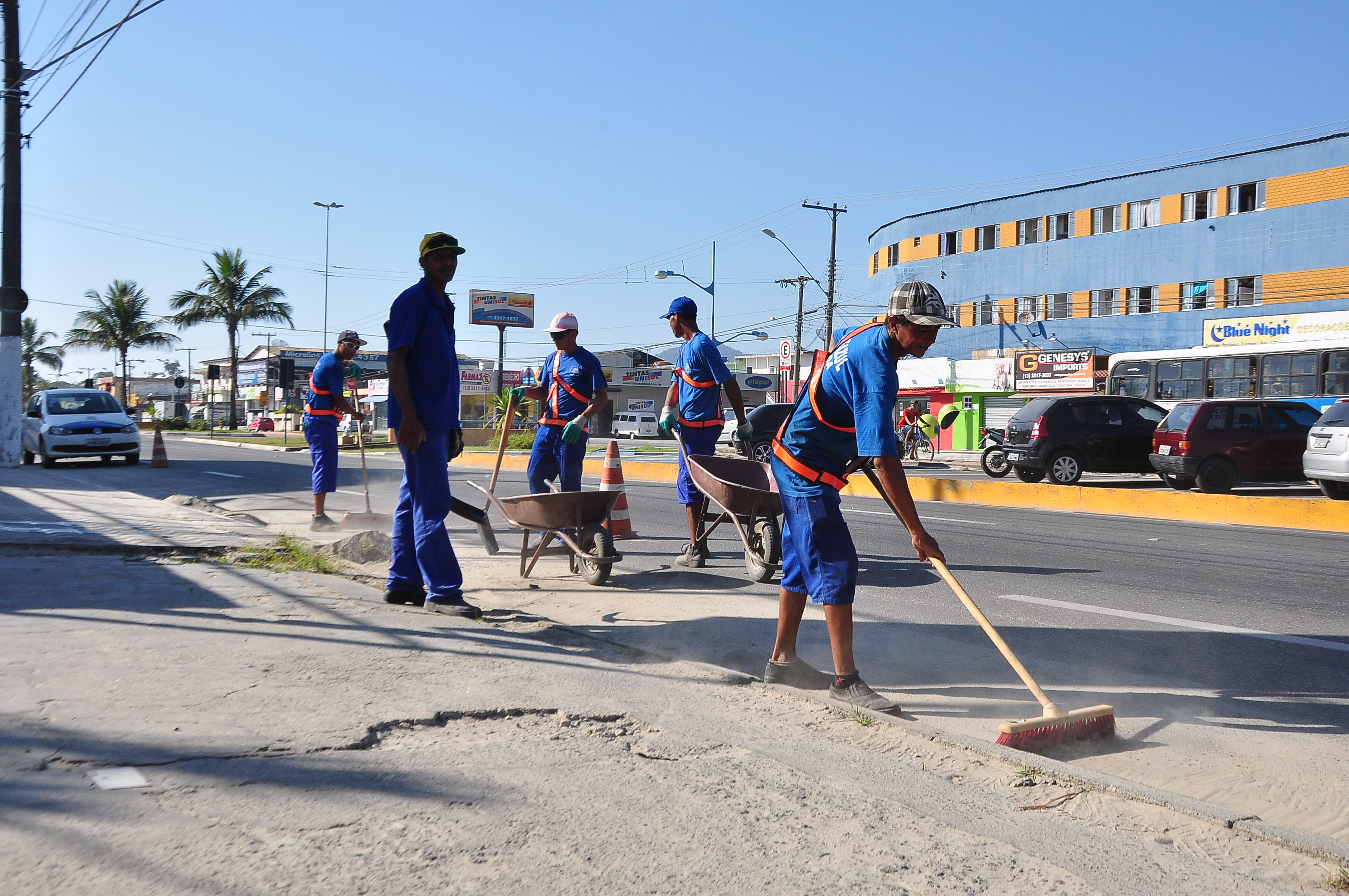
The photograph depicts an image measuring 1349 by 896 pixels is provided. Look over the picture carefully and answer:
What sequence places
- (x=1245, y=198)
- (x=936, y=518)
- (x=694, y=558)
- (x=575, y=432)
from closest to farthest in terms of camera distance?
(x=575, y=432)
(x=694, y=558)
(x=936, y=518)
(x=1245, y=198)

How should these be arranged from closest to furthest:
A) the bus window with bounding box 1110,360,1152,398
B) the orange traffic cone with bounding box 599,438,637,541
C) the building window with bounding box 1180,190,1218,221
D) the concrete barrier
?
the orange traffic cone with bounding box 599,438,637,541 → the concrete barrier → the bus window with bounding box 1110,360,1152,398 → the building window with bounding box 1180,190,1218,221

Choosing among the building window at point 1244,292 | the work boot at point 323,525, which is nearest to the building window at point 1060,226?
the building window at point 1244,292

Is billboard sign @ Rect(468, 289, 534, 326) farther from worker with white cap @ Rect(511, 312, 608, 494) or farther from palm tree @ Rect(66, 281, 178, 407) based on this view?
worker with white cap @ Rect(511, 312, 608, 494)

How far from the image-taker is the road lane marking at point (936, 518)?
38.4 ft

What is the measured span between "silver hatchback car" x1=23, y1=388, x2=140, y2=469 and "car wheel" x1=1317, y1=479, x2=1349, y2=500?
20.5 metres

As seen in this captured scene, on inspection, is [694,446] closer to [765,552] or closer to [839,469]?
[765,552]

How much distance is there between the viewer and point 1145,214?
4306 cm

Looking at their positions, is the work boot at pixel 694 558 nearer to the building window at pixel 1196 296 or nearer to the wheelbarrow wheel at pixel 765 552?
the wheelbarrow wheel at pixel 765 552

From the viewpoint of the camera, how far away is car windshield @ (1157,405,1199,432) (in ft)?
57.2

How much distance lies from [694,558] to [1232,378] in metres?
19.5

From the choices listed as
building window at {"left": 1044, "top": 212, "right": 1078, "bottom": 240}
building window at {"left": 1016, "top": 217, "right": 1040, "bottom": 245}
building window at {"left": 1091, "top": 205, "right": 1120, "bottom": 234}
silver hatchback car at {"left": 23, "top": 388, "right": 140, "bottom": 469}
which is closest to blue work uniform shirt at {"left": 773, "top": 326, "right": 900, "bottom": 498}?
silver hatchback car at {"left": 23, "top": 388, "right": 140, "bottom": 469}

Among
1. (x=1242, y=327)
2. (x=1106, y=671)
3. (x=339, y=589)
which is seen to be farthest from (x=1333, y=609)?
(x=1242, y=327)

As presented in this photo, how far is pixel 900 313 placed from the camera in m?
3.87

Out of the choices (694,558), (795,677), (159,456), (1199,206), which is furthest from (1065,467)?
(1199,206)
